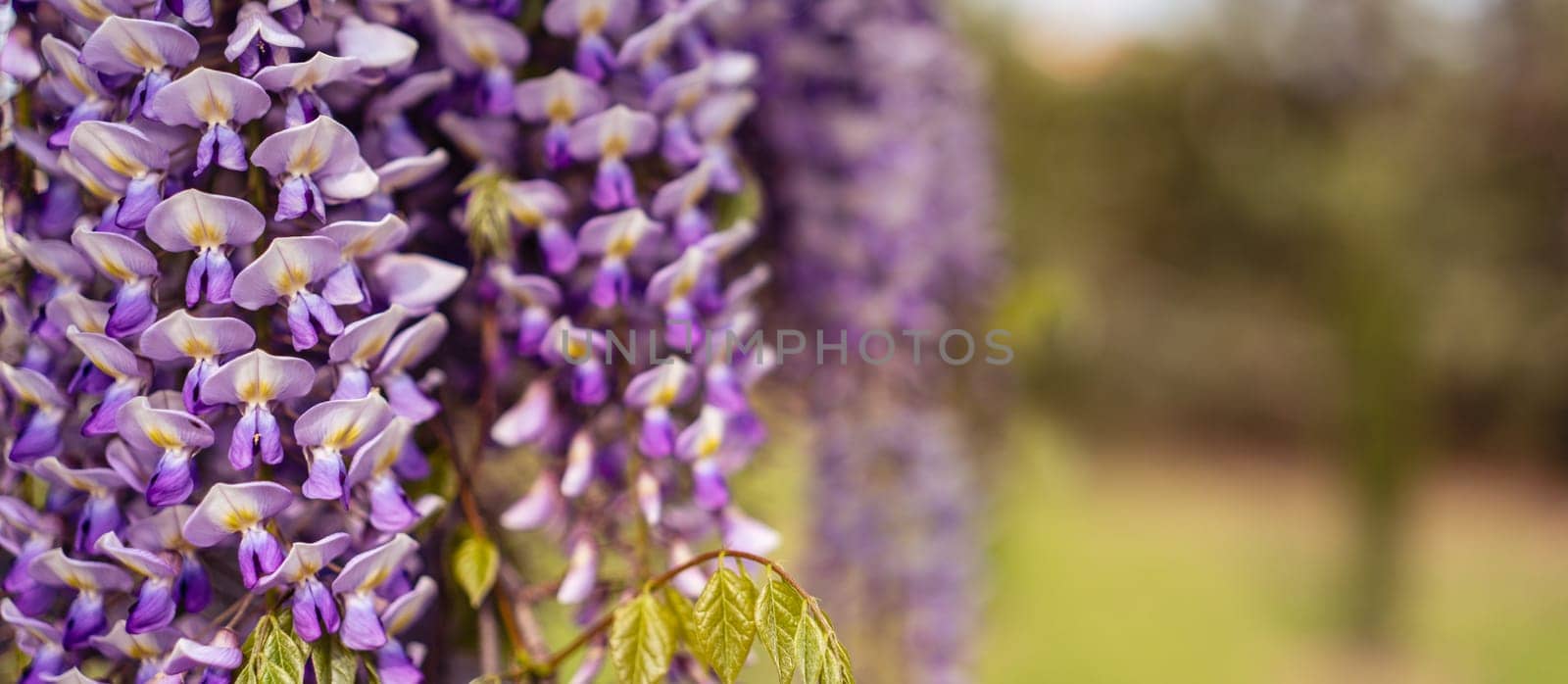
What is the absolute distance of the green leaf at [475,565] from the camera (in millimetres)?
536

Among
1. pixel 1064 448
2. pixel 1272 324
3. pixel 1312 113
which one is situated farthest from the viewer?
pixel 1272 324

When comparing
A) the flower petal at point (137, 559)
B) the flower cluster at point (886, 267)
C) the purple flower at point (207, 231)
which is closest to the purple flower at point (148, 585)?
the flower petal at point (137, 559)

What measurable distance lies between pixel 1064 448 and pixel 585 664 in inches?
53.1

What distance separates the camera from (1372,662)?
4699 mm

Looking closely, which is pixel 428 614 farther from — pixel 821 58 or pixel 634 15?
pixel 821 58

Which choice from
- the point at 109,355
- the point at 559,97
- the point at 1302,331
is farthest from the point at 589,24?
the point at 1302,331

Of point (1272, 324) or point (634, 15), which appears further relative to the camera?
point (1272, 324)

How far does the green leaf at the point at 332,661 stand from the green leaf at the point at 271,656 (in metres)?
0.01

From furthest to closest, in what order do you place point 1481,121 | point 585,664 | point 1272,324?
1. point 1272,324
2. point 1481,121
3. point 585,664

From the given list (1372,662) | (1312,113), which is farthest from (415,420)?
(1372,662)

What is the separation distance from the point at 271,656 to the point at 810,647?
21 centimetres

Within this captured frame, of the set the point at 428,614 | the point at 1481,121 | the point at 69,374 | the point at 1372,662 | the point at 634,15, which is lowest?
the point at 1372,662

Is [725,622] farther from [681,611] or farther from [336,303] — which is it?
[336,303]

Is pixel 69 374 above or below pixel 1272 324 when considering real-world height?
above
